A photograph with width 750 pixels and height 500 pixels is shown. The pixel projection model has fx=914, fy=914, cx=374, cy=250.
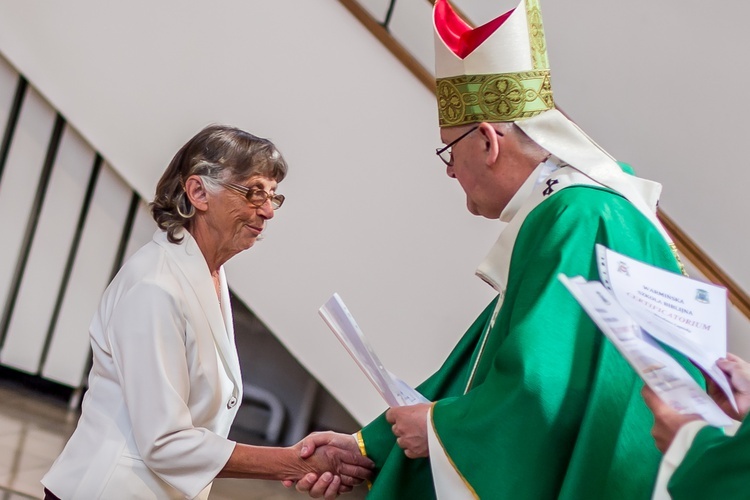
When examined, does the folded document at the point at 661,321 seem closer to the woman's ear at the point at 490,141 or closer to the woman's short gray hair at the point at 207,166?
the woman's ear at the point at 490,141

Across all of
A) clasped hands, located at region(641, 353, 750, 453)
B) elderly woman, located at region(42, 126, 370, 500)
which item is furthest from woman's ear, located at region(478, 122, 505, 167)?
clasped hands, located at region(641, 353, 750, 453)

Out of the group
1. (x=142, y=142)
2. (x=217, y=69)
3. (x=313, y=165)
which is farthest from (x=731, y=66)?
(x=142, y=142)

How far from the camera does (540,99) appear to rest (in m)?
2.20

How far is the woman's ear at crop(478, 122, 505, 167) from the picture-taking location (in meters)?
2.11

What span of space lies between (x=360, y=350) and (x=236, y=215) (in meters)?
0.61

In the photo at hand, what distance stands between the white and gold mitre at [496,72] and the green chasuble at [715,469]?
102 centimetres

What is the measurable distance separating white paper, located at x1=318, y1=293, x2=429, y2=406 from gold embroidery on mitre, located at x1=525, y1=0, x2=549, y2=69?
80 centimetres

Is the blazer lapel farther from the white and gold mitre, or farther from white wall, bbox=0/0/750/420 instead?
white wall, bbox=0/0/750/420

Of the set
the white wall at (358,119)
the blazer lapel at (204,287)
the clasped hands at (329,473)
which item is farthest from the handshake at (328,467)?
the white wall at (358,119)

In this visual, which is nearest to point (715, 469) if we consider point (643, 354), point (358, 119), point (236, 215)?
point (643, 354)

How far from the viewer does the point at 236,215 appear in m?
2.41

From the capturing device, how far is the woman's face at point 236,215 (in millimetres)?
2385

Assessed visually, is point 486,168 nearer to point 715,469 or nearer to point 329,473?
point 329,473

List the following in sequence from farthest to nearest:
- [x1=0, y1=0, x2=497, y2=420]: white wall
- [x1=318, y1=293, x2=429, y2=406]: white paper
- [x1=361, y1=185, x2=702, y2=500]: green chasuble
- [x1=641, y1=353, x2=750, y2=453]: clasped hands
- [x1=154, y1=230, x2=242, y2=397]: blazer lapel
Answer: [x1=0, y1=0, x2=497, y2=420]: white wall, [x1=154, y1=230, x2=242, y2=397]: blazer lapel, [x1=318, y1=293, x2=429, y2=406]: white paper, [x1=361, y1=185, x2=702, y2=500]: green chasuble, [x1=641, y1=353, x2=750, y2=453]: clasped hands
